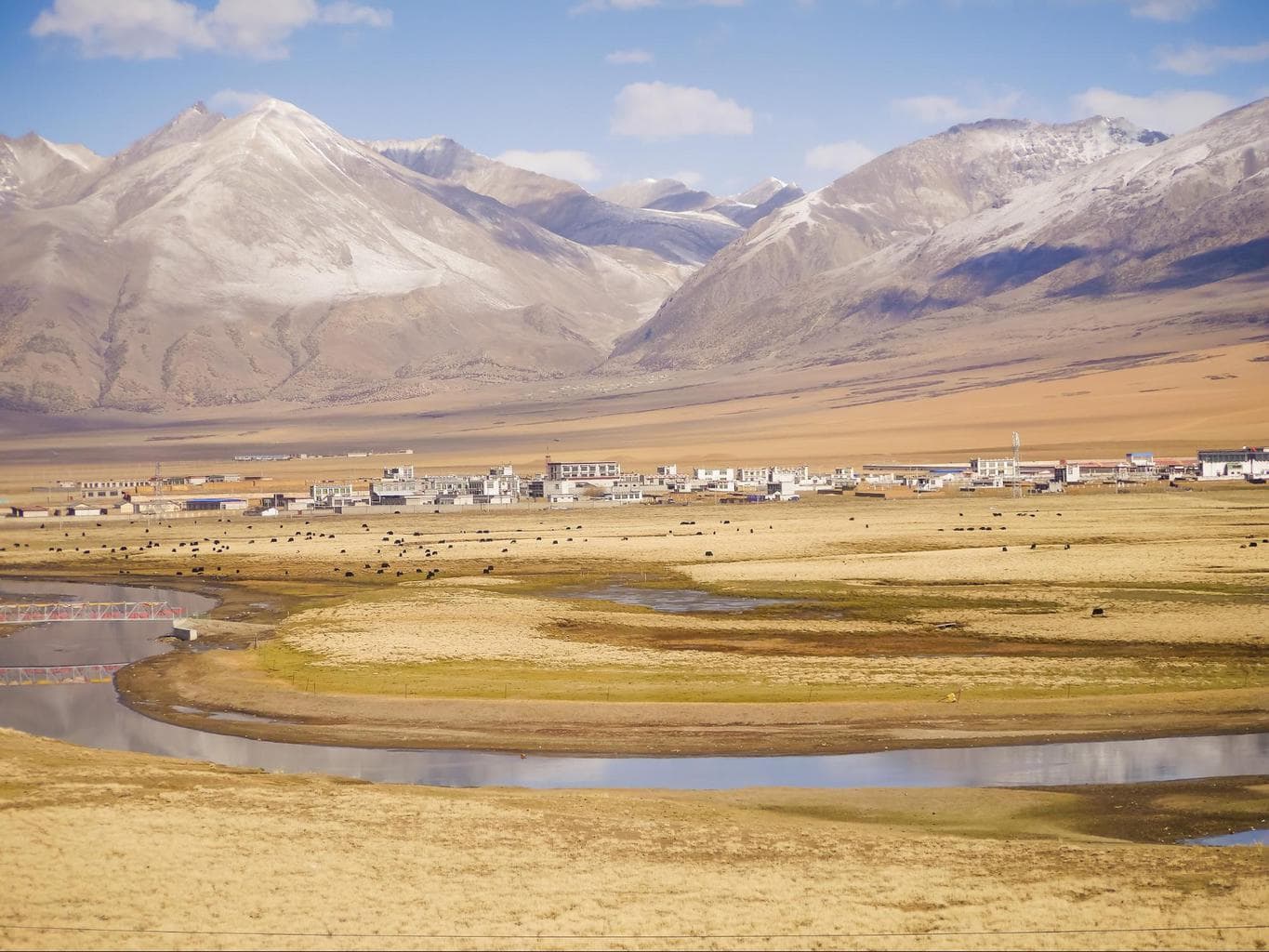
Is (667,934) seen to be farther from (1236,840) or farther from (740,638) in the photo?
(740,638)

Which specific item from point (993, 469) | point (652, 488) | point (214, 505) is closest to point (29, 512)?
point (214, 505)

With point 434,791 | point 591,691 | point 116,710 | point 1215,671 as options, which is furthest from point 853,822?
point 116,710

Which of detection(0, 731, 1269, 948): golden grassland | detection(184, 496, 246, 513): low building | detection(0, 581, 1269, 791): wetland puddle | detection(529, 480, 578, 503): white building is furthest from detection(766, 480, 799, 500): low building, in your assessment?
detection(0, 731, 1269, 948): golden grassland

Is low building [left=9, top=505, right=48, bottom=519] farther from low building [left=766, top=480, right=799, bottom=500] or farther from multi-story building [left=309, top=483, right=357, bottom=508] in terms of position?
low building [left=766, top=480, right=799, bottom=500]

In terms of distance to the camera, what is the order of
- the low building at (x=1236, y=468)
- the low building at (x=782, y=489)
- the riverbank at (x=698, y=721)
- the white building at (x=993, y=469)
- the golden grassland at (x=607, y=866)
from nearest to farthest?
1. the golden grassland at (x=607, y=866)
2. the riverbank at (x=698, y=721)
3. the low building at (x=1236, y=468)
4. the low building at (x=782, y=489)
5. the white building at (x=993, y=469)

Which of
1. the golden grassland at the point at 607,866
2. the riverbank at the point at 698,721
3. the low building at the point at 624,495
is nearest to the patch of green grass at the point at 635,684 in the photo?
the riverbank at the point at 698,721

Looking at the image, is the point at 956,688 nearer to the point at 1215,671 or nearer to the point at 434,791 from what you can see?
the point at 1215,671

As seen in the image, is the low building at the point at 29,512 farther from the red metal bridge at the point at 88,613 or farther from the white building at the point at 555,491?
the red metal bridge at the point at 88,613

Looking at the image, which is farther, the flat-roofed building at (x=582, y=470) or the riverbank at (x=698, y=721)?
the flat-roofed building at (x=582, y=470)
